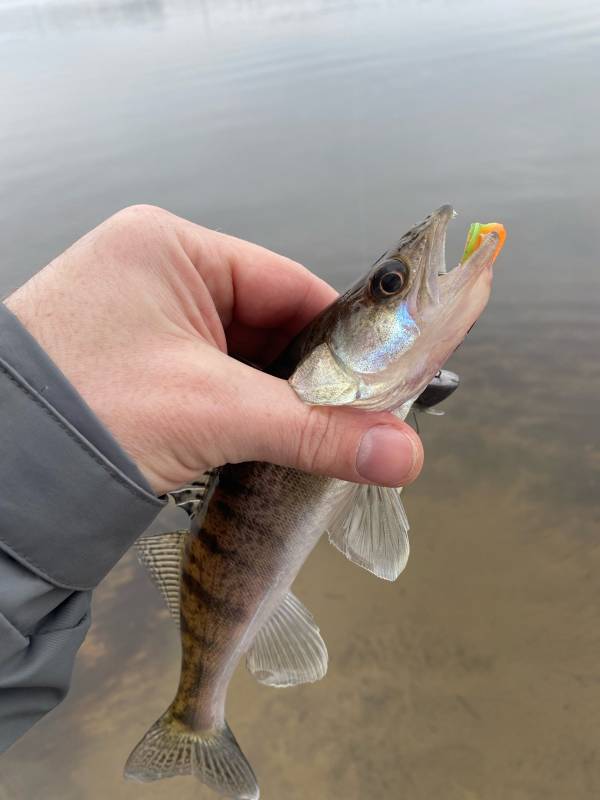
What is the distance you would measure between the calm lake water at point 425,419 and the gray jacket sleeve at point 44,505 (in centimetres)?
133

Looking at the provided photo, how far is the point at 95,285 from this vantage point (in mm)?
1721

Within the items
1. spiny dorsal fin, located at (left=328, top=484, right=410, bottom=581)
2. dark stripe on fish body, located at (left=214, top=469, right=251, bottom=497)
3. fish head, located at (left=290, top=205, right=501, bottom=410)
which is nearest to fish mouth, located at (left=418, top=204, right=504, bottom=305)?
fish head, located at (left=290, top=205, right=501, bottom=410)

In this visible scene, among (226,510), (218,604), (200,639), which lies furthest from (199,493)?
(200,639)

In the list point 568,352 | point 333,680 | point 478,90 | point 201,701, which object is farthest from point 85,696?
point 478,90

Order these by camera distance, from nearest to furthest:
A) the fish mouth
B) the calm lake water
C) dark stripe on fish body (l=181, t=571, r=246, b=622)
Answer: the fish mouth < dark stripe on fish body (l=181, t=571, r=246, b=622) < the calm lake water

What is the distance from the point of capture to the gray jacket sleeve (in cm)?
144

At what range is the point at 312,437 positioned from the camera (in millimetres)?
1706

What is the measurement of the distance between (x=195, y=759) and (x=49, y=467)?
147cm

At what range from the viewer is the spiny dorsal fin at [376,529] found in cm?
205

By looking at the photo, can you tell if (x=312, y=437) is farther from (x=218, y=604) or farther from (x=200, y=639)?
(x=200, y=639)

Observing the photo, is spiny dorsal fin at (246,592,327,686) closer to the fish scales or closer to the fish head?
the fish scales

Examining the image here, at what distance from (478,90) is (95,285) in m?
8.49

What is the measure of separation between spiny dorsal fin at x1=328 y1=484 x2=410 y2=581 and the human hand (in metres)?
0.35

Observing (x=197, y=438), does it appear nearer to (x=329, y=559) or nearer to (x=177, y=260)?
(x=177, y=260)
